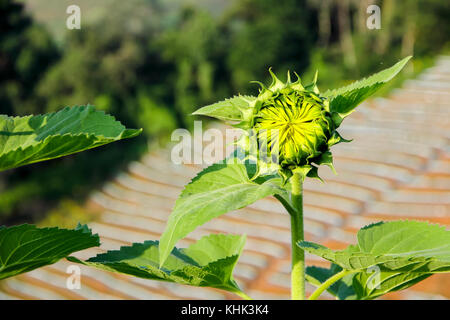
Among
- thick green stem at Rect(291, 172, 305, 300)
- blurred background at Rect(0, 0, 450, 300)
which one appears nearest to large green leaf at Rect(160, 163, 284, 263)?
thick green stem at Rect(291, 172, 305, 300)

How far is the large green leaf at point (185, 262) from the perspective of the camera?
17.3 inches

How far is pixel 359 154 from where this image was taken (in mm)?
3533

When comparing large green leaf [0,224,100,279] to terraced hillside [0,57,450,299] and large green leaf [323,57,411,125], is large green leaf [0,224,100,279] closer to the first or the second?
large green leaf [323,57,411,125]

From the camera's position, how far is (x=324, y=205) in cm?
299

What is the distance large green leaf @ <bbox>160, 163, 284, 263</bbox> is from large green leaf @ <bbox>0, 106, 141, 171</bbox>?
2.2 inches

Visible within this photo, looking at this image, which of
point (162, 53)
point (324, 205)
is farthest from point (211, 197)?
point (162, 53)

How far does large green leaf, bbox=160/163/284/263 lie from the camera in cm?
38

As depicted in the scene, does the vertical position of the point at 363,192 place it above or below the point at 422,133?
below

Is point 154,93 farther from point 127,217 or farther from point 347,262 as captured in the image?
point 347,262

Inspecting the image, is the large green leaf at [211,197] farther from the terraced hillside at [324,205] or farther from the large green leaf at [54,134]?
the terraced hillside at [324,205]

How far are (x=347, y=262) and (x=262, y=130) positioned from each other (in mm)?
98

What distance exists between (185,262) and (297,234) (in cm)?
11

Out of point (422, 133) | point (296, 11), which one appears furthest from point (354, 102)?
point (296, 11)

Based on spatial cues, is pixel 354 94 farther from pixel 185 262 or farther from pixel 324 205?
pixel 324 205
